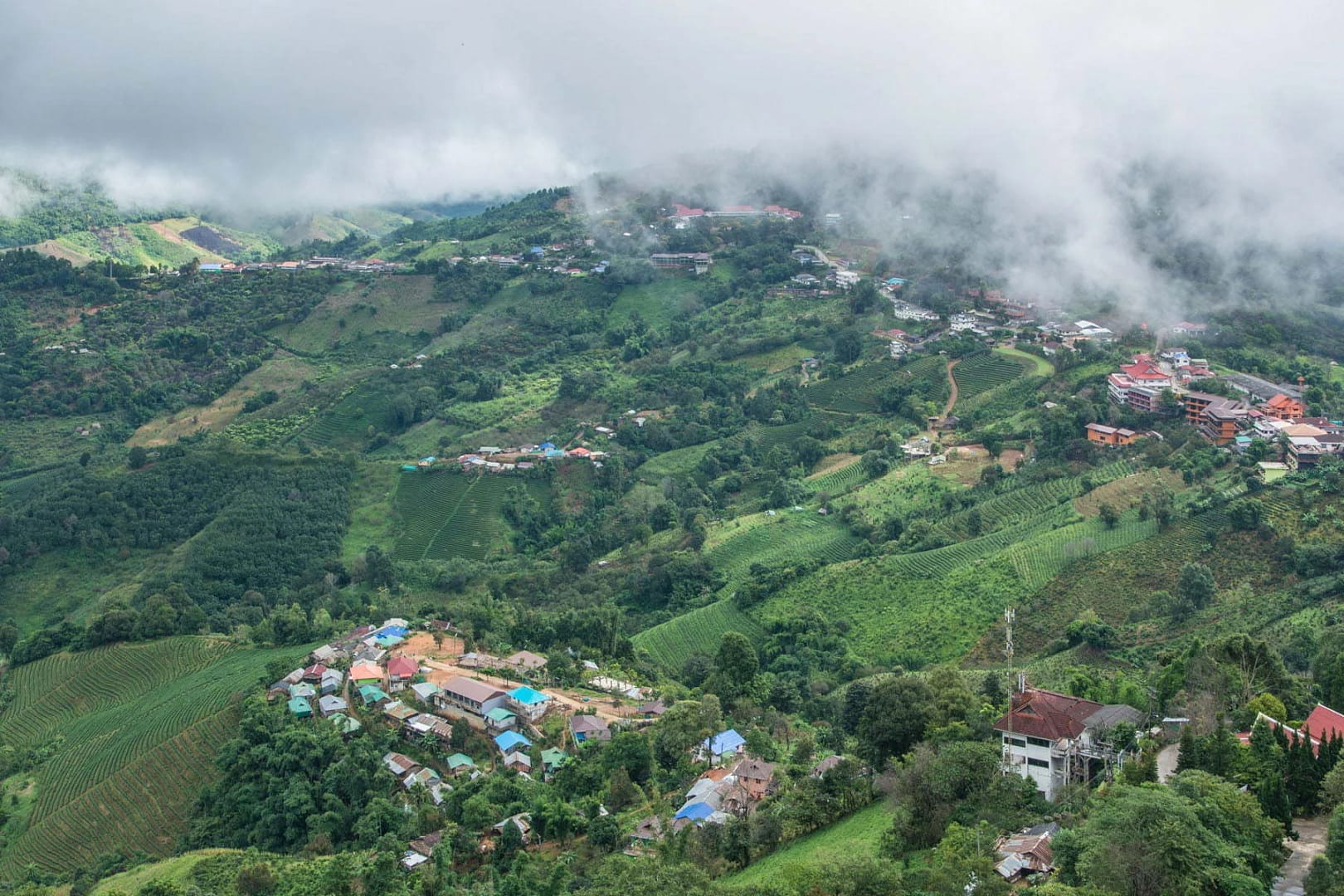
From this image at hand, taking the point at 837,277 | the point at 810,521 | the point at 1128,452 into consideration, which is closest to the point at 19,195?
the point at 837,277

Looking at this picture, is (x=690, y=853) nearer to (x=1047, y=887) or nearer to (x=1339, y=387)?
(x=1047, y=887)

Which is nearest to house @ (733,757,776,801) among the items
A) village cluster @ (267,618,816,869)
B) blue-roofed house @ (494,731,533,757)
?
village cluster @ (267,618,816,869)

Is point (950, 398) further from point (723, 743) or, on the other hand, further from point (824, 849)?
point (824, 849)

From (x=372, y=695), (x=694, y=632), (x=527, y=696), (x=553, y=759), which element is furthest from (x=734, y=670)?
(x=372, y=695)

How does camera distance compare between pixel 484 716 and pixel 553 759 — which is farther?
pixel 484 716

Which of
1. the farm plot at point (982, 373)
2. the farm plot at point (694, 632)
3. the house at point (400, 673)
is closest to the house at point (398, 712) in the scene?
the house at point (400, 673)

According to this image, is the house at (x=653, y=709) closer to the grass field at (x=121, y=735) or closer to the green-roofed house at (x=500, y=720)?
Result: the green-roofed house at (x=500, y=720)

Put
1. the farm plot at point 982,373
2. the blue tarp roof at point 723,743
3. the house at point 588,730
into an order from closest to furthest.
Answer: the blue tarp roof at point 723,743
the house at point 588,730
the farm plot at point 982,373
